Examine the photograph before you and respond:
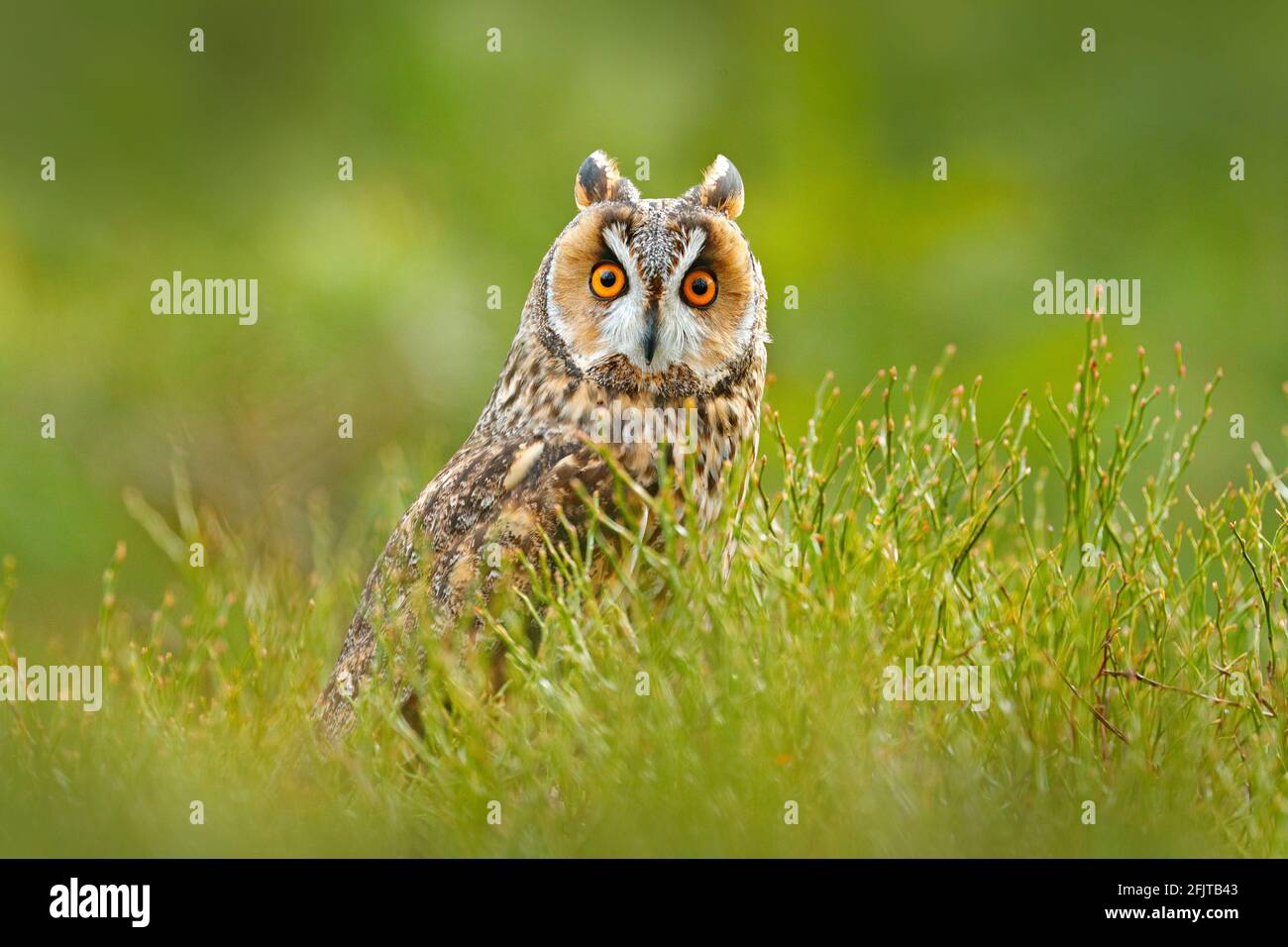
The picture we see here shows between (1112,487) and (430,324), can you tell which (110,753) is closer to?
(1112,487)

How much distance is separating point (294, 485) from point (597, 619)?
4.08m

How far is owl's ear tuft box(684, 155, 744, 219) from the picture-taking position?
11.7 feet

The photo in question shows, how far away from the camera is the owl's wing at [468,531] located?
3.28 metres

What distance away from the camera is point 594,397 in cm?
353

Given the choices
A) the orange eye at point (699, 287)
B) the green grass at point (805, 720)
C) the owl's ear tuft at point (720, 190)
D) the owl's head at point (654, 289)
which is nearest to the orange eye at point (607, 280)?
the owl's head at point (654, 289)

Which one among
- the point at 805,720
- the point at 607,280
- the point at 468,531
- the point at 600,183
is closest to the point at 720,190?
the point at 600,183

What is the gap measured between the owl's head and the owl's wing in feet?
0.75

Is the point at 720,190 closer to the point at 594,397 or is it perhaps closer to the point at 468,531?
the point at 594,397

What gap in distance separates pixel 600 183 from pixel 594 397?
49 centimetres

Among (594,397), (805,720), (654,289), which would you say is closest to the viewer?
(805,720)

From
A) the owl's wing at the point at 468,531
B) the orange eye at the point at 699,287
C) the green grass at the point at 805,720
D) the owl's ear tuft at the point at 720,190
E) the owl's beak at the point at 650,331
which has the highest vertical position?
the owl's ear tuft at the point at 720,190

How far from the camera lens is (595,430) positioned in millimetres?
3475

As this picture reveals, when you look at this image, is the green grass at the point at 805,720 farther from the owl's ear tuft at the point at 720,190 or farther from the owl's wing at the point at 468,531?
the owl's ear tuft at the point at 720,190

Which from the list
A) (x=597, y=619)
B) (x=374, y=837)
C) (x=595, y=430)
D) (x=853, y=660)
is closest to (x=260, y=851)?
(x=374, y=837)
